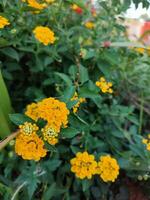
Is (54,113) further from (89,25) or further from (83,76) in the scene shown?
(89,25)

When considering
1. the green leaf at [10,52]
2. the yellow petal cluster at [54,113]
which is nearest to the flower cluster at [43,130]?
the yellow petal cluster at [54,113]

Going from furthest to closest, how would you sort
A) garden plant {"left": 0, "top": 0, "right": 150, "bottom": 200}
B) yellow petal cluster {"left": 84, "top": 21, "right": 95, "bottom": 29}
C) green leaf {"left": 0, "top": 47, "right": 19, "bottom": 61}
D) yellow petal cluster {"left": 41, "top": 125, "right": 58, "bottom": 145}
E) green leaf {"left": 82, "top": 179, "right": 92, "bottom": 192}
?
yellow petal cluster {"left": 84, "top": 21, "right": 95, "bottom": 29}
green leaf {"left": 0, "top": 47, "right": 19, "bottom": 61}
green leaf {"left": 82, "top": 179, "right": 92, "bottom": 192}
garden plant {"left": 0, "top": 0, "right": 150, "bottom": 200}
yellow petal cluster {"left": 41, "top": 125, "right": 58, "bottom": 145}

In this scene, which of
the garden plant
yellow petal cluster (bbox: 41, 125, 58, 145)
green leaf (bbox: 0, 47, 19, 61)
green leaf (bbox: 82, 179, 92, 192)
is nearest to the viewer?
yellow petal cluster (bbox: 41, 125, 58, 145)

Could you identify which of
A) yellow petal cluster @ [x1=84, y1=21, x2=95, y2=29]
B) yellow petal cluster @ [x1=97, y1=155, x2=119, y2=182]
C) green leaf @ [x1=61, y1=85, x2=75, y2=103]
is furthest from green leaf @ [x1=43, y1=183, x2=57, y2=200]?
yellow petal cluster @ [x1=84, y1=21, x2=95, y2=29]

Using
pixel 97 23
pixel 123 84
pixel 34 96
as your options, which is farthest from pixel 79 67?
pixel 97 23

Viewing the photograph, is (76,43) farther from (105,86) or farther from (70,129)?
(70,129)

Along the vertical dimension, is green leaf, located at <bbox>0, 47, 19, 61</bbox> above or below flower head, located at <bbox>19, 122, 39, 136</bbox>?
above

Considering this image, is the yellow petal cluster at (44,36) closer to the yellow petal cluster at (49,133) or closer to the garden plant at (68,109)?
the garden plant at (68,109)

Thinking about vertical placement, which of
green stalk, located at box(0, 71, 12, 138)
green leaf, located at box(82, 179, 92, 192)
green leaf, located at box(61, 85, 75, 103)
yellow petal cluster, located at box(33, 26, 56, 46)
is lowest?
green leaf, located at box(82, 179, 92, 192)

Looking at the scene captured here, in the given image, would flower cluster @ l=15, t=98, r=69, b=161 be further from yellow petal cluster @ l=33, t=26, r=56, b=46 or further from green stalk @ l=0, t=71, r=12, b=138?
yellow petal cluster @ l=33, t=26, r=56, b=46
